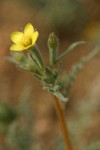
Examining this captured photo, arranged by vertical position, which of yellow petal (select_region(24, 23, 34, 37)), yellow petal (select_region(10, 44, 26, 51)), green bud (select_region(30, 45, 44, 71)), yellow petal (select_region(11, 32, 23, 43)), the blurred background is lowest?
the blurred background

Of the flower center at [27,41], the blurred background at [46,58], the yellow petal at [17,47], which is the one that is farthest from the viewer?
the blurred background at [46,58]

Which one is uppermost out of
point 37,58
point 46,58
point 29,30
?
point 29,30

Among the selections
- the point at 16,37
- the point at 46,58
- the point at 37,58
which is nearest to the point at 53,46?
the point at 37,58

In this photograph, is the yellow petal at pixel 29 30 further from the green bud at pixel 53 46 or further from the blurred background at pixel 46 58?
the blurred background at pixel 46 58

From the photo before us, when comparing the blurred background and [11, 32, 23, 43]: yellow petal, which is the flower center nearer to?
[11, 32, 23, 43]: yellow petal

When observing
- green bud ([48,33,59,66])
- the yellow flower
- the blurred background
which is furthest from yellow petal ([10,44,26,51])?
the blurred background

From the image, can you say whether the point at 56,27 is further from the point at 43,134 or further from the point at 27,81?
the point at 43,134

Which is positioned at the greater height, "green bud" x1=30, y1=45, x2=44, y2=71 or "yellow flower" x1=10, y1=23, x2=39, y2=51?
"yellow flower" x1=10, y1=23, x2=39, y2=51

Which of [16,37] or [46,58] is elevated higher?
[16,37]

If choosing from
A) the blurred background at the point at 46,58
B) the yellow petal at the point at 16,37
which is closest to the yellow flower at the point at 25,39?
the yellow petal at the point at 16,37

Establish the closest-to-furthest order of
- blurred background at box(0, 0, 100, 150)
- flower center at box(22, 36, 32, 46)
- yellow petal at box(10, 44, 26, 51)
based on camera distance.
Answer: yellow petal at box(10, 44, 26, 51) → flower center at box(22, 36, 32, 46) → blurred background at box(0, 0, 100, 150)

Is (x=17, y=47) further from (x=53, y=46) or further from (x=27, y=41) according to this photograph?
(x=53, y=46)

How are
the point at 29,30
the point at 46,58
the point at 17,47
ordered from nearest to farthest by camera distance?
the point at 17,47 → the point at 29,30 → the point at 46,58
